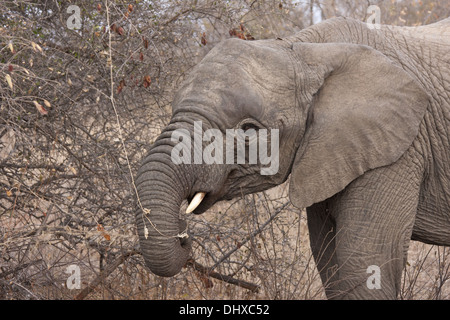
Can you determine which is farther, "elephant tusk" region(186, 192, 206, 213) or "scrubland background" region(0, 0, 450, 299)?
"scrubland background" region(0, 0, 450, 299)

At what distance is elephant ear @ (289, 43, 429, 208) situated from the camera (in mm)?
3965

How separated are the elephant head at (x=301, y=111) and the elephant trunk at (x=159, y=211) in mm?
132

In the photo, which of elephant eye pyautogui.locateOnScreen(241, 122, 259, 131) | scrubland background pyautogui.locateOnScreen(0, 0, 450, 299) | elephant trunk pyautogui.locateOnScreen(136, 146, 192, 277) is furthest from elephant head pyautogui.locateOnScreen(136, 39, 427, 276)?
scrubland background pyautogui.locateOnScreen(0, 0, 450, 299)

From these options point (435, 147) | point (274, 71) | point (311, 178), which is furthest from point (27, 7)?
point (435, 147)

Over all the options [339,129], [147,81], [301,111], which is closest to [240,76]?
[301,111]

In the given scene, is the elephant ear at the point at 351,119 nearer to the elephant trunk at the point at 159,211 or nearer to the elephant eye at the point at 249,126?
the elephant eye at the point at 249,126

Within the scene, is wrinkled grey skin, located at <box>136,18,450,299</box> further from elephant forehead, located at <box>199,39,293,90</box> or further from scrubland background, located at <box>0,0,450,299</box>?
scrubland background, located at <box>0,0,450,299</box>

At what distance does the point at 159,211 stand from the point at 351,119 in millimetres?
1141

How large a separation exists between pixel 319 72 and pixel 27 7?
6.78ft

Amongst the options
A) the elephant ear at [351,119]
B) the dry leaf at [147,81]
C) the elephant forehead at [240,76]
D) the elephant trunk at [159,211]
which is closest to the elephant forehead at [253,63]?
the elephant forehead at [240,76]

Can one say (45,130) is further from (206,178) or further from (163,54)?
(206,178)

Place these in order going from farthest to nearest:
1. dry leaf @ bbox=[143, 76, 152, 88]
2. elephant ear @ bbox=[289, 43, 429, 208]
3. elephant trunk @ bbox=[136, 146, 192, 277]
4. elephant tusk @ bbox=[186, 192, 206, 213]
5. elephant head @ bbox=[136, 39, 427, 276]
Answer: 1. dry leaf @ bbox=[143, 76, 152, 88]
2. elephant ear @ bbox=[289, 43, 429, 208]
3. elephant head @ bbox=[136, 39, 427, 276]
4. elephant tusk @ bbox=[186, 192, 206, 213]
5. elephant trunk @ bbox=[136, 146, 192, 277]

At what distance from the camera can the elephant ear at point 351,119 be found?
3.96 metres
